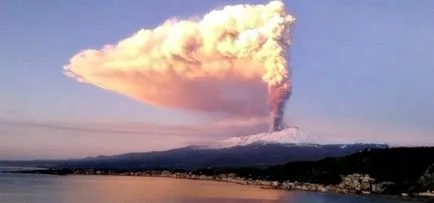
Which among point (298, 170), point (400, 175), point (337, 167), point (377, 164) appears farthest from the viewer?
point (298, 170)

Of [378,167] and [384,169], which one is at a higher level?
[378,167]

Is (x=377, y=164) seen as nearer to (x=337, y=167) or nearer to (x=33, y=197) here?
(x=337, y=167)

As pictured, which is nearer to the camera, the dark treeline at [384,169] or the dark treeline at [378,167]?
the dark treeline at [384,169]

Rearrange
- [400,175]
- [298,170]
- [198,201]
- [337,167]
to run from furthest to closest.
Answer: [298,170] < [337,167] < [400,175] < [198,201]

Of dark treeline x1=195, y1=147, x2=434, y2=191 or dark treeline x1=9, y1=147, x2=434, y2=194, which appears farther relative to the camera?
dark treeline x1=195, y1=147, x2=434, y2=191

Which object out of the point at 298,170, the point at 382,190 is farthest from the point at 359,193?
the point at 298,170

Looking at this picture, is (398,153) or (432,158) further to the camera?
(398,153)

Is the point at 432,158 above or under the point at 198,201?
above

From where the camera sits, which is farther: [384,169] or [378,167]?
[378,167]

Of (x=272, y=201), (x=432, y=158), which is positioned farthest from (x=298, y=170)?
(x=272, y=201)

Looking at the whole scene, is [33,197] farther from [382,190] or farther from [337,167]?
[337,167]
